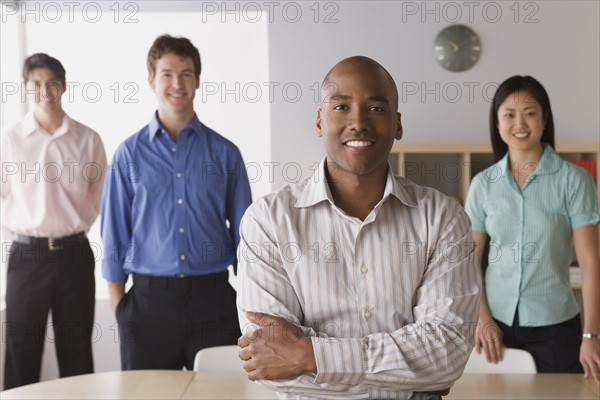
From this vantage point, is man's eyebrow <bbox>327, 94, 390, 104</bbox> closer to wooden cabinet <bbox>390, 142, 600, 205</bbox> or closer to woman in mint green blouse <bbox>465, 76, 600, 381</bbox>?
woman in mint green blouse <bbox>465, 76, 600, 381</bbox>

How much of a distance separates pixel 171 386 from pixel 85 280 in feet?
5.98

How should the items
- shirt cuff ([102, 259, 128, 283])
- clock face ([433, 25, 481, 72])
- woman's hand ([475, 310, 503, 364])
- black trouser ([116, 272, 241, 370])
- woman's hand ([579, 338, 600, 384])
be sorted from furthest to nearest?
clock face ([433, 25, 481, 72])
shirt cuff ([102, 259, 128, 283])
black trouser ([116, 272, 241, 370])
woman's hand ([475, 310, 503, 364])
woman's hand ([579, 338, 600, 384])

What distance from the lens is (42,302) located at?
3.70 m

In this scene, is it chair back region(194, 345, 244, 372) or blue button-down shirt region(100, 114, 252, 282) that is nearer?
chair back region(194, 345, 244, 372)

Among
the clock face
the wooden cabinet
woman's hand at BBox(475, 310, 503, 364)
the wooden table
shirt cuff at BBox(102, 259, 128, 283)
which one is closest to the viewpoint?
the wooden table

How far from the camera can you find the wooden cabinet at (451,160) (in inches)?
164

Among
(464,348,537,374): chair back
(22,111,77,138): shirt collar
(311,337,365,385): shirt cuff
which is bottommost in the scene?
(464,348,537,374): chair back

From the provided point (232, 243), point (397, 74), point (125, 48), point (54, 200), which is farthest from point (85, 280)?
point (397, 74)

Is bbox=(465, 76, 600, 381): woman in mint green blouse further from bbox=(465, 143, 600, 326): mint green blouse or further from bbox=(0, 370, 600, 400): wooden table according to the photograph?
bbox=(0, 370, 600, 400): wooden table

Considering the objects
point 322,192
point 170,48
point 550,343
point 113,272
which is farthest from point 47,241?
point 550,343

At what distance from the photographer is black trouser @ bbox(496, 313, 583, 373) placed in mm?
2473

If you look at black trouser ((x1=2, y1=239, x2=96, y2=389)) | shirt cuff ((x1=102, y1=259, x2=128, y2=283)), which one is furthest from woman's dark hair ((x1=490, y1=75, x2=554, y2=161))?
black trouser ((x1=2, y1=239, x2=96, y2=389))

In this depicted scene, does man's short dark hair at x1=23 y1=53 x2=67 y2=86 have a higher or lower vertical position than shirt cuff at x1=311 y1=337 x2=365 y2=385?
higher

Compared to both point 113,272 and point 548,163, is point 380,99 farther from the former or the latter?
point 113,272
